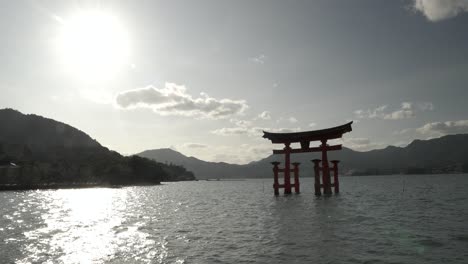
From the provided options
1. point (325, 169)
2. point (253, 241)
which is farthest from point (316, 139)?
point (253, 241)

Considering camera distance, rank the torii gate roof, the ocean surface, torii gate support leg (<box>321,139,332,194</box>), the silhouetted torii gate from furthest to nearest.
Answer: torii gate support leg (<box>321,139,332,194</box>)
the silhouetted torii gate
the torii gate roof
the ocean surface

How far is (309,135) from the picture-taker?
41875 millimetres

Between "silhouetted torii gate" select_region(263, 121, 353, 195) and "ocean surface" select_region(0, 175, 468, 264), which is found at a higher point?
"silhouetted torii gate" select_region(263, 121, 353, 195)

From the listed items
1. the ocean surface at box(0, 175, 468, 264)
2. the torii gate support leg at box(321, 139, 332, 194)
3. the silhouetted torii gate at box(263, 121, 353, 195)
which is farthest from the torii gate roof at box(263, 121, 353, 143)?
the ocean surface at box(0, 175, 468, 264)

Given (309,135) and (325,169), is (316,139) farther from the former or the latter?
(325,169)

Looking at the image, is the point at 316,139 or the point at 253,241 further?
the point at 316,139

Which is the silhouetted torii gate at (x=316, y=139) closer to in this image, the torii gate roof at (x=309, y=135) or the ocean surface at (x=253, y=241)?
the torii gate roof at (x=309, y=135)

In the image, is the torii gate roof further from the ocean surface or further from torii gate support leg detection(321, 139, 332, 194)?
the ocean surface

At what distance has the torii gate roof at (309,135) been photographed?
131 ft

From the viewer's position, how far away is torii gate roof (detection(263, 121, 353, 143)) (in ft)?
131

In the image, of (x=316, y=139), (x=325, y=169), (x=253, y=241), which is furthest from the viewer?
(x=325, y=169)

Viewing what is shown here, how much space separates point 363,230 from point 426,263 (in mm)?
6837

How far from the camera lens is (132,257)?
1374 cm

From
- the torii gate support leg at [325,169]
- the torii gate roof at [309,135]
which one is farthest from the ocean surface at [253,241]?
the torii gate support leg at [325,169]
